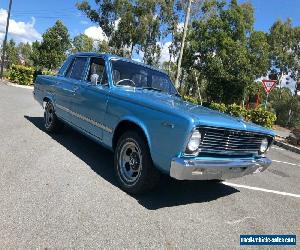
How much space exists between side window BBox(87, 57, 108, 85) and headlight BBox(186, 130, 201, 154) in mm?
2150

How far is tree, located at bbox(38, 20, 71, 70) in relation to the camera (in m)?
45.2

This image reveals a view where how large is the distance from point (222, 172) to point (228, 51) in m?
31.5

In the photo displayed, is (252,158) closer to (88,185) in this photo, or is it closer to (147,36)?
(88,185)

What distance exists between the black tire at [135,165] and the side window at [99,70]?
3.88 ft

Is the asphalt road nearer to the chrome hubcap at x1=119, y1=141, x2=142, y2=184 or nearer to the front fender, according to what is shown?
the chrome hubcap at x1=119, y1=141, x2=142, y2=184

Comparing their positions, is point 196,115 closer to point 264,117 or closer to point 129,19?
point 264,117

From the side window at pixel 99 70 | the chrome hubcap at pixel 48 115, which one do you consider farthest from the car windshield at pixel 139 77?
the chrome hubcap at pixel 48 115

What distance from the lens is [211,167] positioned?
4652 millimetres

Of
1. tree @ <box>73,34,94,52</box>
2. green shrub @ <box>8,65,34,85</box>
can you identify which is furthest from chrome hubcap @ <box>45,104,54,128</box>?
tree @ <box>73,34,94,52</box>

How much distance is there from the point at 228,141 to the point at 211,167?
0.46 metres

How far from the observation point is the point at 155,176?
16.5 ft

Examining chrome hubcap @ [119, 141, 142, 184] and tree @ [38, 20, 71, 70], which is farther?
tree @ [38, 20, 71, 70]

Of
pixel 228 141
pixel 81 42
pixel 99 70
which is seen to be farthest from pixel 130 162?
pixel 81 42

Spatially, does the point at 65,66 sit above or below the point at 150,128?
above
